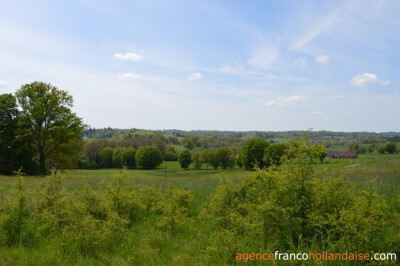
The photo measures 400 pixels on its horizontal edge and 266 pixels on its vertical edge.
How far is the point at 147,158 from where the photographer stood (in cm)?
8962

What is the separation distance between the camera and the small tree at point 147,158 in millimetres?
89625

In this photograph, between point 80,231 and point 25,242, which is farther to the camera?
point 25,242

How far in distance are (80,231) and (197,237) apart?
108 inches

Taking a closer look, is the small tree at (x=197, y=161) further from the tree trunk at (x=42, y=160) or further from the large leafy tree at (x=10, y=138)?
the tree trunk at (x=42, y=160)

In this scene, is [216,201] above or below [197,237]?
above

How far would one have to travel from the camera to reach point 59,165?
36.5 metres

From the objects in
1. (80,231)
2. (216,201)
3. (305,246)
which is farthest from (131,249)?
(305,246)

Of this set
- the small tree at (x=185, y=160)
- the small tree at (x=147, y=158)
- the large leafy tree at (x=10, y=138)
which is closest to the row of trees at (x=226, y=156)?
the small tree at (x=185, y=160)

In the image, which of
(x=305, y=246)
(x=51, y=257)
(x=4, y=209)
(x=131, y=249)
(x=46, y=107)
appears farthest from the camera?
(x=46, y=107)

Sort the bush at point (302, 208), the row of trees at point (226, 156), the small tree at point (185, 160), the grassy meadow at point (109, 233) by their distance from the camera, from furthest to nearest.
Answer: the small tree at point (185, 160)
the row of trees at point (226, 156)
the grassy meadow at point (109, 233)
the bush at point (302, 208)

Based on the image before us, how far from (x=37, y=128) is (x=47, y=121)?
1324 mm

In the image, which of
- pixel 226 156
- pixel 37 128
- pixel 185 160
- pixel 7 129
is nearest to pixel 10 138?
pixel 7 129

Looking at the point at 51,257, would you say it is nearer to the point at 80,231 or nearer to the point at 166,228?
the point at 80,231

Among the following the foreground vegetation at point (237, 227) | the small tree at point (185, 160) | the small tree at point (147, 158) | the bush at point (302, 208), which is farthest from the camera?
the small tree at point (185, 160)
